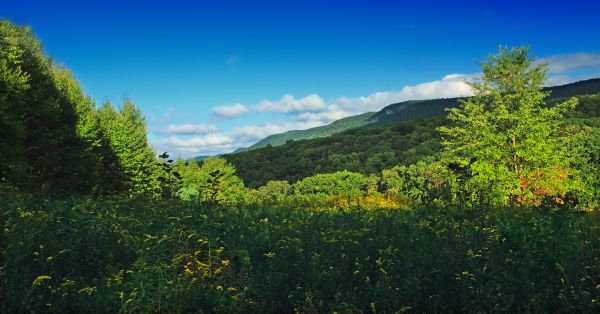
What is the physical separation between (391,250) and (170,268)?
314 centimetres

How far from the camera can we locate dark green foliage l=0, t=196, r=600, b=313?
6.22m

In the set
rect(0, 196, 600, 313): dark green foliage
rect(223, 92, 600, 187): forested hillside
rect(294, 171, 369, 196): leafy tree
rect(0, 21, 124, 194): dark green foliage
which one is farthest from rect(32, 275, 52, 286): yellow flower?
rect(223, 92, 600, 187): forested hillside

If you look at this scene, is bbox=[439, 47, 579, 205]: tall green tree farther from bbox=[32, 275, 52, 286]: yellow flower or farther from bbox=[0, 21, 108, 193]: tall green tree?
bbox=[0, 21, 108, 193]: tall green tree

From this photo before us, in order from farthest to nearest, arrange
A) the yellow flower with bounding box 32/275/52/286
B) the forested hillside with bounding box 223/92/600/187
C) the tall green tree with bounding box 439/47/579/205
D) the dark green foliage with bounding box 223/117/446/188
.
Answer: the dark green foliage with bounding box 223/117/446/188 < the forested hillside with bounding box 223/92/600/187 < the tall green tree with bounding box 439/47/579/205 < the yellow flower with bounding box 32/275/52/286

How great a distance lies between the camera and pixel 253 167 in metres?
128

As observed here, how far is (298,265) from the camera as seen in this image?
6621 mm

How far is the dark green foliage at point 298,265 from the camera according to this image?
245 inches

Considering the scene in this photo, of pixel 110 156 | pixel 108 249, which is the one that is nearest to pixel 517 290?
pixel 108 249

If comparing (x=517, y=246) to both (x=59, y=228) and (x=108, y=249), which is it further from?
(x=59, y=228)

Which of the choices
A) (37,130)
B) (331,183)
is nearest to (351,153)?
(331,183)

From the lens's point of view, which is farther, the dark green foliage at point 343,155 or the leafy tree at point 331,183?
the dark green foliage at point 343,155

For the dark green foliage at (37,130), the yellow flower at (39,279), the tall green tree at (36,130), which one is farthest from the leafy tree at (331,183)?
the yellow flower at (39,279)

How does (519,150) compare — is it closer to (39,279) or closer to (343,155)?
(39,279)

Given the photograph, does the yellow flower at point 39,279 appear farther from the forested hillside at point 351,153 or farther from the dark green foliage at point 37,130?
the forested hillside at point 351,153
